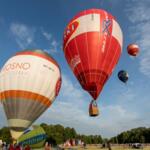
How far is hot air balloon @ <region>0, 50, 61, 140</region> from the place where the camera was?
2988 centimetres

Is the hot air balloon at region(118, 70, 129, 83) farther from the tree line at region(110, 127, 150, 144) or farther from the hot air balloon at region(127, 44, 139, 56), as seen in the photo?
the tree line at region(110, 127, 150, 144)

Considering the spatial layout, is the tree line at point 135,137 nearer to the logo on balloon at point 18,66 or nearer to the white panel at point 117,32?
the logo on balloon at point 18,66

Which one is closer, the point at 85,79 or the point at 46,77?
the point at 85,79

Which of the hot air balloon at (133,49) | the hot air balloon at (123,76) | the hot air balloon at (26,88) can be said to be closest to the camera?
the hot air balloon at (26,88)

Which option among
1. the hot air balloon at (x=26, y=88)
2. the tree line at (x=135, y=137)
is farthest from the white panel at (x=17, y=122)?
the tree line at (x=135, y=137)

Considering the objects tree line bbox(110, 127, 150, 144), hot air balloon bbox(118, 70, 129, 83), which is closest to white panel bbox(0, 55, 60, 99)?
hot air balloon bbox(118, 70, 129, 83)

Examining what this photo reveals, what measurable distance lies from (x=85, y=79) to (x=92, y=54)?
2.04m

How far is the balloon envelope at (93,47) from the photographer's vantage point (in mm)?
24547

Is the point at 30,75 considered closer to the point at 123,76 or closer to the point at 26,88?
the point at 26,88

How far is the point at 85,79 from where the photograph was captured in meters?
24.6

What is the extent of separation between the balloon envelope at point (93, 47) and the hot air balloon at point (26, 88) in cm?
549

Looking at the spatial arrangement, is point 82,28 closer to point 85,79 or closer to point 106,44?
point 106,44

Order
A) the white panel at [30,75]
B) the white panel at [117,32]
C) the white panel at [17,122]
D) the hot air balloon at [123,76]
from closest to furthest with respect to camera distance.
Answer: the white panel at [117,32]
the white panel at [17,122]
the white panel at [30,75]
the hot air balloon at [123,76]

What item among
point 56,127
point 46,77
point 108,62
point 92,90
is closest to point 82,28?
point 108,62
